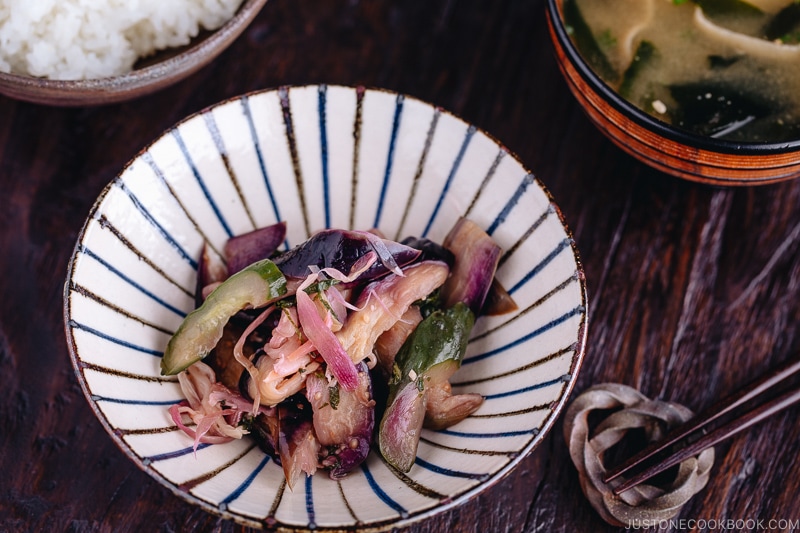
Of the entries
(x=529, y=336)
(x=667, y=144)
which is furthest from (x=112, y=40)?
(x=667, y=144)

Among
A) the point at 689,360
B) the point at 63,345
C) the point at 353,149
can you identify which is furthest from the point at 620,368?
the point at 63,345

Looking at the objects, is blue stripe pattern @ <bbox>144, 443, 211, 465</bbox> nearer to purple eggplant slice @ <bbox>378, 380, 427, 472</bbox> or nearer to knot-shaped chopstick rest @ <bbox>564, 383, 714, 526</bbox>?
purple eggplant slice @ <bbox>378, 380, 427, 472</bbox>

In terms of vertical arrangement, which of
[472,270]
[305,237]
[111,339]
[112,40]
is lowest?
[111,339]

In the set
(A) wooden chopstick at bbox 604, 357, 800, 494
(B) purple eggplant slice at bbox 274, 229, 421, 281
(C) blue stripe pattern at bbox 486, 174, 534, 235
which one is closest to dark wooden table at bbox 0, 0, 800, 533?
(A) wooden chopstick at bbox 604, 357, 800, 494

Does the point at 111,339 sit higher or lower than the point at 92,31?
lower

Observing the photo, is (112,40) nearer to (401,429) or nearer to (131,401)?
(131,401)

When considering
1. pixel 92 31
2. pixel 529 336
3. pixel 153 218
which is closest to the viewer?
pixel 529 336

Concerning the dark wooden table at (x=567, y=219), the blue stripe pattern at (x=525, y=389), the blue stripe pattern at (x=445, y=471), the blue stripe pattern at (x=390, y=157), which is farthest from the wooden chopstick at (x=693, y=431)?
the blue stripe pattern at (x=390, y=157)

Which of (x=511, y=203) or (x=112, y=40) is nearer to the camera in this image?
(x=511, y=203)
